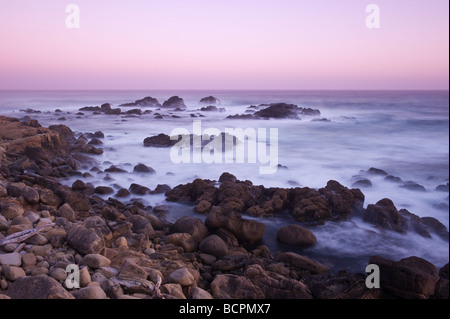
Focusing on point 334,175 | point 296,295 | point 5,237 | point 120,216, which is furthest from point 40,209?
point 334,175

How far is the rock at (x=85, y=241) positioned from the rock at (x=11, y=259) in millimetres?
543

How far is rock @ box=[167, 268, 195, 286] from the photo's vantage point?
3.21m

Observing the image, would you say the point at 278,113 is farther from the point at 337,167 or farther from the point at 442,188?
the point at 442,188

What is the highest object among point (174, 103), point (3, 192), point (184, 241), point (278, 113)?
point (174, 103)

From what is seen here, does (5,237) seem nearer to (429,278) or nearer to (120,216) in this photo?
(120,216)

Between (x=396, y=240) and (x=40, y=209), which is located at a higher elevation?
(x=40, y=209)

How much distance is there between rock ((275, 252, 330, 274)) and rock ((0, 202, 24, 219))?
3.34m

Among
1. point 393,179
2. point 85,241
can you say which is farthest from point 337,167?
point 85,241

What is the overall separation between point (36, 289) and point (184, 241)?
2262 mm

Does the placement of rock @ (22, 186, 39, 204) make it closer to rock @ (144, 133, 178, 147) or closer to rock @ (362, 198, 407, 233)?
rock @ (362, 198, 407, 233)

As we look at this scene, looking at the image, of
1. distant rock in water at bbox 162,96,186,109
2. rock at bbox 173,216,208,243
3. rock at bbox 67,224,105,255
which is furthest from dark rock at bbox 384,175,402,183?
distant rock in water at bbox 162,96,186,109

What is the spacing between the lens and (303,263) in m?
4.36
